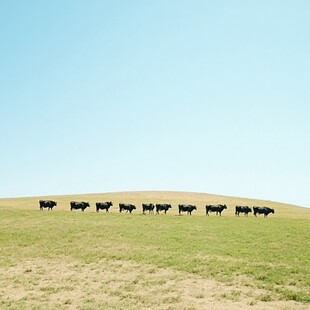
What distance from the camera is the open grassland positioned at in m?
14.2

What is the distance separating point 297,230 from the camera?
32.6 m

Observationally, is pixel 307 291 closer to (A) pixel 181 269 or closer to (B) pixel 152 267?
(A) pixel 181 269

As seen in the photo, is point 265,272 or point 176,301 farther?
point 265,272

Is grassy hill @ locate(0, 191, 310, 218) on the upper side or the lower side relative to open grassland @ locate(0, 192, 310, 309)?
Result: upper

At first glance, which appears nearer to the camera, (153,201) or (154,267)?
(154,267)

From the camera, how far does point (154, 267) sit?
1952 centimetres

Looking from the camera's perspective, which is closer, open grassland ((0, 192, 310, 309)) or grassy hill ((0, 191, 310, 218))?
open grassland ((0, 192, 310, 309))

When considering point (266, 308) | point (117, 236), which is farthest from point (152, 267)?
point (117, 236)

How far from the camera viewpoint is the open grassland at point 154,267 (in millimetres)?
14191

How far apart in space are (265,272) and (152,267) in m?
5.99

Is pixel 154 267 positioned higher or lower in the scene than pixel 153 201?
lower

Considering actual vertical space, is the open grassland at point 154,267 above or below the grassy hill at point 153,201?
below

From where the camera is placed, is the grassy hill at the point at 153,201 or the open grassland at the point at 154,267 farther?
the grassy hill at the point at 153,201

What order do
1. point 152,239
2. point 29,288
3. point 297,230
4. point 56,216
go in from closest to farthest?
1. point 29,288
2. point 152,239
3. point 297,230
4. point 56,216
